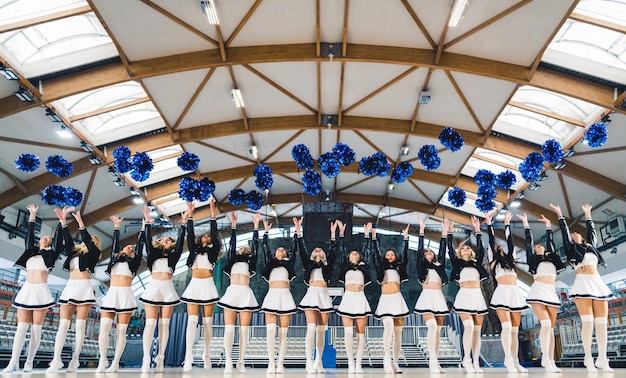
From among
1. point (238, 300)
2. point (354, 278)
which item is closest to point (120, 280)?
point (238, 300)

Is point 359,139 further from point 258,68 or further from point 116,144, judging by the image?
point 116,144

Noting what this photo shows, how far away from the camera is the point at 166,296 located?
7.38m

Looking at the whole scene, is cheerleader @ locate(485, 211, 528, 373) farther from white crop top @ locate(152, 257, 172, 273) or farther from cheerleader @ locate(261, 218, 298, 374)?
white crop top @ locate(152, 257, 172, 273)

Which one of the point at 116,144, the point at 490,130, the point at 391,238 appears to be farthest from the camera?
the point at 391,238

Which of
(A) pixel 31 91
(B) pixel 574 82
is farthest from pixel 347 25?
(A) pixel 31 91

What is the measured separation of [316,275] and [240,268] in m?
1.25

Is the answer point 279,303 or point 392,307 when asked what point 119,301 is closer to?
point 279,303

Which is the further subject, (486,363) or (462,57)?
(486,363)

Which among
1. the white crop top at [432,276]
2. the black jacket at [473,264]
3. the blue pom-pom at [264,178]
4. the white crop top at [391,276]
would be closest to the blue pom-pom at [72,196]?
the blue pom-pom at [264,178]

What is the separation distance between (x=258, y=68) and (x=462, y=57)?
16.7ft

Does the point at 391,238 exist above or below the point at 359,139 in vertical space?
below

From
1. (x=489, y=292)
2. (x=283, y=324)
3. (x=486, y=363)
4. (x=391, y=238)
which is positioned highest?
(x=391, y=238)

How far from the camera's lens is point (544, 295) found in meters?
7.50

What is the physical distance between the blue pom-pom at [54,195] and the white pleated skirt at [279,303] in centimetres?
803
